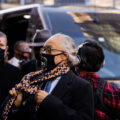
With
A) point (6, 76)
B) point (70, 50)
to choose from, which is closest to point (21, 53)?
point (6, 76)

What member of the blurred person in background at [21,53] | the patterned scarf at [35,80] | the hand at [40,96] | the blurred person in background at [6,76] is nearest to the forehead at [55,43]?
the patterned scarf at [35,80]

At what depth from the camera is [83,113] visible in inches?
102

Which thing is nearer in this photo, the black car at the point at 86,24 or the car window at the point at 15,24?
the black car at the point at 86,24

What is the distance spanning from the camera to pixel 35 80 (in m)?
2.85

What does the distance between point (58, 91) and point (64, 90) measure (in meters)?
0.05

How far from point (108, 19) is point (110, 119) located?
3845 millimetres

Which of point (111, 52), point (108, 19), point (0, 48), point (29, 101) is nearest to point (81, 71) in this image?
point (29, 101)

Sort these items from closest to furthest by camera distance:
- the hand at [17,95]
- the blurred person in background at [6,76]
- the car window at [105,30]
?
the hand at [17,95] < the blurred person in background at [6,76] < the car window at [105,30]

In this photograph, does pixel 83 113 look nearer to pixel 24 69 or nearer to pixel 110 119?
pixel 110 119

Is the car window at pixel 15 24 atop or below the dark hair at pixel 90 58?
below

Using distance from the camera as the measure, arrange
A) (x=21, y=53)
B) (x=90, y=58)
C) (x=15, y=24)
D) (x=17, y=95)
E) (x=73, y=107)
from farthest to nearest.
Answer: (x=15, y=24)
(x=21, y=53)
(x=90, y=58)
(x=17, y=95)
(x=73, y=107)

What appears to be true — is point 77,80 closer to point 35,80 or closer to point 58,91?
point 58,91

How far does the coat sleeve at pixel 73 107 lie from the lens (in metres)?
2.57

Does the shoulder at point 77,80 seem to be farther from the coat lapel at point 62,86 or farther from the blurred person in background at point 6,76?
the blurred person in background at point 6,76
